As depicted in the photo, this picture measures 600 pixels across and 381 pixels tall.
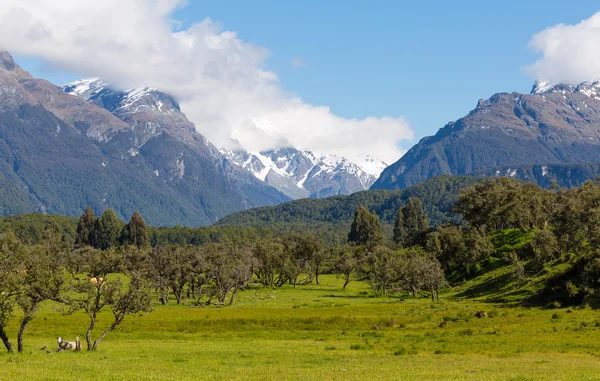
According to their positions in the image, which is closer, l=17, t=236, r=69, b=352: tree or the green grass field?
the green grass field

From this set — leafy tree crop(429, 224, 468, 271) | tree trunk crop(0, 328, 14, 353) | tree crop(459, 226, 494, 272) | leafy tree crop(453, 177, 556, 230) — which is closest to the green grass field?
tree trunk crop(0, 328, 14, 353)

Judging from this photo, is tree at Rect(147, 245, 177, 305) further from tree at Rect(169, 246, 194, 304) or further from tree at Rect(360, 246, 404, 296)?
tree at Rect(360, 246, 404, 296)

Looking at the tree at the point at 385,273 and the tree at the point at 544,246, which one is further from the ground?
the tree at the point at 544,246

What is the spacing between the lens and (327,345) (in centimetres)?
5909

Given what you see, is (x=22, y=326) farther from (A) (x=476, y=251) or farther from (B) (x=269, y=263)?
(B) (x=269, y=263)

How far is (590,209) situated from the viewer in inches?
4333

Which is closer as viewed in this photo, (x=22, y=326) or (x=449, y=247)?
(x=22, y=326)

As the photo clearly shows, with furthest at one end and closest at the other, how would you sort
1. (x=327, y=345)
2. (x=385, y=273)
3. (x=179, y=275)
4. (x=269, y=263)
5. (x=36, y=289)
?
(x=269, y=263) → (x=385, y=273) → (x=179, y=275) → (x=327, y=345) → (x=36, y=289)

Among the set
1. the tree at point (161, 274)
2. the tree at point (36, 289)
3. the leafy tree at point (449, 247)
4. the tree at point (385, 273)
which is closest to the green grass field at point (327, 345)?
the tree at point (36, 289)

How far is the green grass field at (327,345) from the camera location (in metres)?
36.9

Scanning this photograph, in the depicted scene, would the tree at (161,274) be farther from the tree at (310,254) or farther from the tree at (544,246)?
the tree at (544,246)

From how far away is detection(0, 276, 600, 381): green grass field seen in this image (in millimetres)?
36906

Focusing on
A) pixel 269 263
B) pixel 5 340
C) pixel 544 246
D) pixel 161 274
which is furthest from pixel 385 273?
pixel 5 340

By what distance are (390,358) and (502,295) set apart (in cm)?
6161
